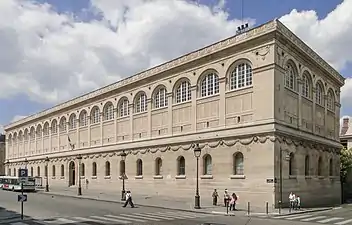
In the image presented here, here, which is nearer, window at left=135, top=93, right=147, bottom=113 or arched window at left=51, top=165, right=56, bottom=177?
window at left=135, top=93, right=147, bottom=113

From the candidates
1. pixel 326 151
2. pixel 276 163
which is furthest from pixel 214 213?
pixel 326 151

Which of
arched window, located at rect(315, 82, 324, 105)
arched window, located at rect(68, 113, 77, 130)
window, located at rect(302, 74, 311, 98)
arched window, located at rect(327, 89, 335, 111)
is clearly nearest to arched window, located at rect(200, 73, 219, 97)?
window, located at rect(302, 74, 311, 98)

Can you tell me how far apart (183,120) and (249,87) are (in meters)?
10.1

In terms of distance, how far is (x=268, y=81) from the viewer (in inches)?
1511

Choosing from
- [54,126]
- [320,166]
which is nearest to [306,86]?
[320,166]

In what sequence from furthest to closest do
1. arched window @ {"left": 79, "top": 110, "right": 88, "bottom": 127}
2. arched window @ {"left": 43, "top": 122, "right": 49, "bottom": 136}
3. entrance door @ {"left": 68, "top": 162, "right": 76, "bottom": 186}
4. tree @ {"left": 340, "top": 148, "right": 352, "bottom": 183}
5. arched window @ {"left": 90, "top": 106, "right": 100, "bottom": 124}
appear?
arched window @ {"left": 43, "top": 122, "right": 49, "bottom": 136} < entrance door @ {"left": 68, "top": 162, "right": 76, "bottom": 186} < arched window @ {"left": 79, "top": 110, "right": 88, "bottom": 127} < arched window @ {"left": 90, "top": 106, "right": 100, "bottom": 124} < tree @ {"left": 340, "top": 148, "right": 352, "bottom": 183}

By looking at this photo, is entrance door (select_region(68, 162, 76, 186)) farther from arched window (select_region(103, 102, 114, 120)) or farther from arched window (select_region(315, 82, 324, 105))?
arched window (select_region(315, 82, 324, 105))

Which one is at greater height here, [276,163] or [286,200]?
[276,163]

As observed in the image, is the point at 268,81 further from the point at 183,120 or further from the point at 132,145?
the point at 132,145

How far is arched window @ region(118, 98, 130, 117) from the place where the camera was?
192 ft

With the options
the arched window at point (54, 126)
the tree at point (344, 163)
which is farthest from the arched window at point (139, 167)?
the arched window at point (54, 126)

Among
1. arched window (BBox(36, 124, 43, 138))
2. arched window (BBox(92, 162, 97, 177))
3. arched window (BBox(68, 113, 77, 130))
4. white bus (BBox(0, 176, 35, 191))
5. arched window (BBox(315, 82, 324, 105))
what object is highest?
arched window (BBox(315, 82, 324, 105))

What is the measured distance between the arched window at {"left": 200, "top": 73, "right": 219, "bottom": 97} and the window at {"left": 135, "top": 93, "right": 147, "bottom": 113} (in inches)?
442

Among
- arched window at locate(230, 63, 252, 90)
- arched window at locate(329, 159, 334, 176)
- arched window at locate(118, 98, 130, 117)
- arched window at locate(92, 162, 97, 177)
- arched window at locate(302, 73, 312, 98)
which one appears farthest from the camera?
arched window at locate(92, 162, 97, 177)
